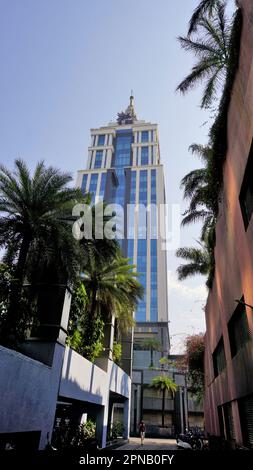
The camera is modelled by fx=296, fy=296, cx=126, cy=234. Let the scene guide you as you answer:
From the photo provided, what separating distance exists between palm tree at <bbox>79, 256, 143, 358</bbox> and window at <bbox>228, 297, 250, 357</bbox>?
7.98 m

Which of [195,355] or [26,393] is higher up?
[195,355]

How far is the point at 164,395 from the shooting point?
36812 mm

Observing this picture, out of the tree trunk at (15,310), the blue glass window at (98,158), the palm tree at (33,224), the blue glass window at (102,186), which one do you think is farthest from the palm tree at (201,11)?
the blue glass window at (98,158)

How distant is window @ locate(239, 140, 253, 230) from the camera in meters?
8.24

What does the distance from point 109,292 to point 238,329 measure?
10.1m

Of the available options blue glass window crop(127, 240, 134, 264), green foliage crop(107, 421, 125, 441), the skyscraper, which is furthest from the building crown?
green foliage crop(107, 421, 125, 441)

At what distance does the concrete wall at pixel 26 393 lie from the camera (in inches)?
309

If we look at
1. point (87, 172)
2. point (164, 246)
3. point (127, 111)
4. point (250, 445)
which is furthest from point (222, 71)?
point (127, 111)

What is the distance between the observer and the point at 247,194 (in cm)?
885

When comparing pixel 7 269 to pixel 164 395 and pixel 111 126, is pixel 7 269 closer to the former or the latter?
pixel 164 395

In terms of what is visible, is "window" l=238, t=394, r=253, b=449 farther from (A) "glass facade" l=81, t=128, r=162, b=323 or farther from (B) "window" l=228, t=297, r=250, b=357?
(A) "glass facade" l=81, t=128, r=162, b=323

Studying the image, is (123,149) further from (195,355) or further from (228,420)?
(228,420)

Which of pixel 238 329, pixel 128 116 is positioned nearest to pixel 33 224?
pixel 238 329

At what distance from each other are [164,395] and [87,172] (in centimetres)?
6097
